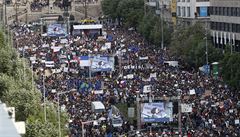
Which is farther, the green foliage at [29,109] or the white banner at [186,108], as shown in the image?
the white banner at [186,108]

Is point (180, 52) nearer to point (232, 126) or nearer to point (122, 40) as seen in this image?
point (122, 40)

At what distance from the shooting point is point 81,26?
12475cm

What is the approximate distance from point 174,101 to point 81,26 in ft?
224

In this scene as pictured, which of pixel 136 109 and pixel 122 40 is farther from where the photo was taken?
pixel 122 40

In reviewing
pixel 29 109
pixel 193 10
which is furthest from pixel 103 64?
pixel 29 109

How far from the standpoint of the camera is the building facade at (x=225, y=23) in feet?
297

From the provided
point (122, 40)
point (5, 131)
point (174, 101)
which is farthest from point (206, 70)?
point (5, 131)

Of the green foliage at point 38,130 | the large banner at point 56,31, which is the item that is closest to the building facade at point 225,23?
the large banner at point 56,31

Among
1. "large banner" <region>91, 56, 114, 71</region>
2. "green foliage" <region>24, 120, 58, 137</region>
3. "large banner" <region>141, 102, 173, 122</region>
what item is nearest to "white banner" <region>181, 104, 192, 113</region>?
"large banner" <region>141, 102, 173, 122</region>

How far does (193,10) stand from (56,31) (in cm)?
1737

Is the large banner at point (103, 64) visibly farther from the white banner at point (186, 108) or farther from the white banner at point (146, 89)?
the white banner at point (186, 108)

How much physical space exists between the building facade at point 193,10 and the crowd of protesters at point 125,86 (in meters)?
7.25

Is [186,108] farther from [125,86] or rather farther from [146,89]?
[125,86]

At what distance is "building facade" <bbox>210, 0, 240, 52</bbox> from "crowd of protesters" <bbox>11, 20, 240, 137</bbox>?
17.8ft
